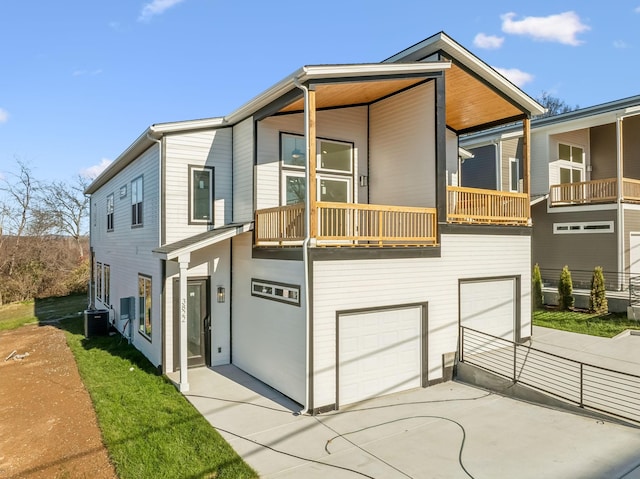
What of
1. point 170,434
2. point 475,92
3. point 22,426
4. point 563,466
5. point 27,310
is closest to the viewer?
point 563,466

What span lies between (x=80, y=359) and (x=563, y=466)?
1100 centimetres

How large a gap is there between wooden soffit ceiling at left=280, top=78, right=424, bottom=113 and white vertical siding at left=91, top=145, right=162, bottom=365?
4154mm

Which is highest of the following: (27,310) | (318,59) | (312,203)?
(318,59)

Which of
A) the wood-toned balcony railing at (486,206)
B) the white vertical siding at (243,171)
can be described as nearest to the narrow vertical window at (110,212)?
the white vertical siding at (243,171)

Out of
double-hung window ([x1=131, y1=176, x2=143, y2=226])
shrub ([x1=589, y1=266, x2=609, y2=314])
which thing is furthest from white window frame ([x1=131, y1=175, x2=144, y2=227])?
shrub ([x1=589, y1=266, x2=609, y2=314])

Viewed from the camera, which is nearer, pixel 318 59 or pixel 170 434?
pixel 170 434

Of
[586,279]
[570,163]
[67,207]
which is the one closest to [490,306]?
[586,279]

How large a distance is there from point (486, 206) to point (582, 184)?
885 centimetres

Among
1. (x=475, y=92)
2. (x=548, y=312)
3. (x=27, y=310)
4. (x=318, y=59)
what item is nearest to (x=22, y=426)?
(x=318, y=59)

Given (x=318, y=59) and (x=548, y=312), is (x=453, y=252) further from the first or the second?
(x=548, y=312)

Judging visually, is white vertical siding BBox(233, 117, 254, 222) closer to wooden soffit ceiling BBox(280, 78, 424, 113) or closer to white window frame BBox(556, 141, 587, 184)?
wooden soffit ceiling BBox(280, 78, 424, 113)

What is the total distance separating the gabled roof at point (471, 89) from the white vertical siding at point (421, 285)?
11.8ft

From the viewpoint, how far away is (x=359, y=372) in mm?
7789

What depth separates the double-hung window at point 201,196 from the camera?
10016mm
